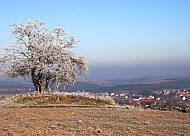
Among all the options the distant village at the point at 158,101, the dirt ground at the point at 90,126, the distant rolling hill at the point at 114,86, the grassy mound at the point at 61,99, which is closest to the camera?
the dirt ground at the point at 90,126

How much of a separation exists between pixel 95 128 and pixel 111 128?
0.61 meters

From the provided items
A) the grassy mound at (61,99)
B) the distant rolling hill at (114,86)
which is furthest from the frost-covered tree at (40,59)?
the distant rolling hill at (114,86)

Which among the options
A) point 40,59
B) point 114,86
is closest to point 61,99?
point 40,59

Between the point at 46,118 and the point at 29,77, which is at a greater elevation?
the point at 29,77

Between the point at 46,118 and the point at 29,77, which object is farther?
the point at 29,77

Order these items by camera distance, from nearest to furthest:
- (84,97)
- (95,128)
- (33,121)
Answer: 1. (95,128)
2. (33,121)
3. (84,97)

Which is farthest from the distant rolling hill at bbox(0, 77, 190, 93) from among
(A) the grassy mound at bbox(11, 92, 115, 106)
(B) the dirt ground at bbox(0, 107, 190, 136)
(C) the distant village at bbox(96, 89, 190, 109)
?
(B) the dirt ground at bbox(0, 107, 190, 136)

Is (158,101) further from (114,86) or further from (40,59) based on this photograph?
(114,86)

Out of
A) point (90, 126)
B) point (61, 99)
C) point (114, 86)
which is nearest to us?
point (90, 126)

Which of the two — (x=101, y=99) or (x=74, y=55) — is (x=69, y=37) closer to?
(x=74, y=55)

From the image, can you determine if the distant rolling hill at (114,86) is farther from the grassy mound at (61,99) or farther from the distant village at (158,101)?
the grassy mound at (61,99)

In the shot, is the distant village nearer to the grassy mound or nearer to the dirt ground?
the grassy mound

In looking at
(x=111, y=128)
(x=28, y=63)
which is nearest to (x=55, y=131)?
(x=111, y=128)

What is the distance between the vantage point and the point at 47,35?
2842 cm
